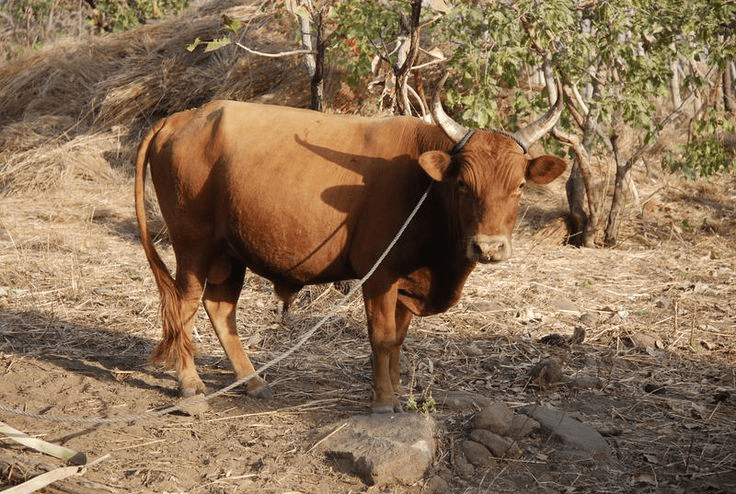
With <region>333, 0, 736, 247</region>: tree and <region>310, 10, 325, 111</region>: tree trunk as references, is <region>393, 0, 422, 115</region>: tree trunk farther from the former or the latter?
<region>310, 10, 325, 111</region>: tree trunk

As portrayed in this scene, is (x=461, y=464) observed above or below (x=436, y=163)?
below

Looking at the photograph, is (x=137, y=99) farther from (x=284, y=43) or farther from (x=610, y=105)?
(x=610, y=105)

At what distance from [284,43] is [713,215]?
6.10 m

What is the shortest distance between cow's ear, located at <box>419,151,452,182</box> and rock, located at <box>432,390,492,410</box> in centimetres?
149

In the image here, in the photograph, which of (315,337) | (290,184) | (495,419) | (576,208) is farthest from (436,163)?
(576,208)

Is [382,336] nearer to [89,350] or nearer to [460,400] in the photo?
[460,400]

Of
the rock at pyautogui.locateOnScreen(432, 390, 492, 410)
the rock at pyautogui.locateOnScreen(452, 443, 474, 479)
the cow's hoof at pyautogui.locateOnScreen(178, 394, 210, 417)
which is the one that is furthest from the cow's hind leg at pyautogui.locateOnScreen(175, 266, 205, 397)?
the rock at pyautogui.locateOnScreen(452, 443, 474, 479)

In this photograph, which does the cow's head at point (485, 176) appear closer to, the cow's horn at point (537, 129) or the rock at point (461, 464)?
the cow's horn at point (537, 129)

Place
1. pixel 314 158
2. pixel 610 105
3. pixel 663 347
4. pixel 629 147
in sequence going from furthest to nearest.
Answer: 1. pixel 629 147
2. pixel 610 105
3. pixel 663 347
4. pixel 314 158

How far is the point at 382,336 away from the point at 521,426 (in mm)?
973

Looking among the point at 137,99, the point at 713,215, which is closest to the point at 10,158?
the point at 137,99

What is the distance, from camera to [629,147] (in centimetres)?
1220

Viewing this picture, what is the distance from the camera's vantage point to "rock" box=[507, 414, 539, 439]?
5.36m

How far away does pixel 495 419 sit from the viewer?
532 centimetres
